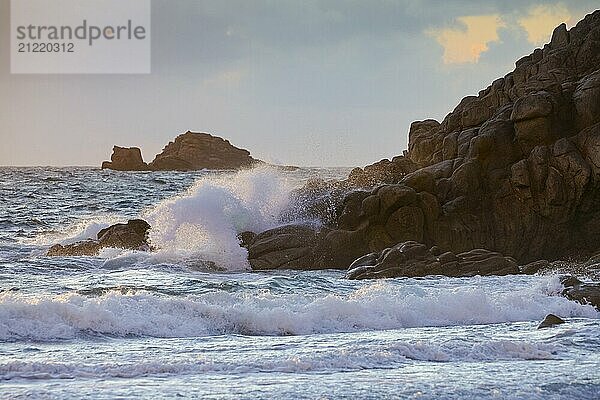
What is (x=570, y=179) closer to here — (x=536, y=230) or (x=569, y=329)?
(x=536, y=230)

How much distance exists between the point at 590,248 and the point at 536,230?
4.65ft

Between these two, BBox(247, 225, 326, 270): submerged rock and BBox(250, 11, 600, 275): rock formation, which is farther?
BBox(250, 11, 600, 275): rock formation

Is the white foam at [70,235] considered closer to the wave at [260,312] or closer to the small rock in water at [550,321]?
the wave at [260,312]

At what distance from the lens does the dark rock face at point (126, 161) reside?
98.2 metres

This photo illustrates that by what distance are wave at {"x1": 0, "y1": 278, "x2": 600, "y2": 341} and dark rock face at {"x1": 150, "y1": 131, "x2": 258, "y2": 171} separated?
275 feet

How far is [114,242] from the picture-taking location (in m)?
20.6

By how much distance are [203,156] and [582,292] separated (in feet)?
286

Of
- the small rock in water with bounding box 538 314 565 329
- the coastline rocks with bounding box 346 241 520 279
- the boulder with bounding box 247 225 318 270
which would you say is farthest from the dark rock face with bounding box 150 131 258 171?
the small rock in water with bounding box 538 314 565 329

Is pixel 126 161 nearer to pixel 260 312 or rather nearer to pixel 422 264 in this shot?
pixel 422 264

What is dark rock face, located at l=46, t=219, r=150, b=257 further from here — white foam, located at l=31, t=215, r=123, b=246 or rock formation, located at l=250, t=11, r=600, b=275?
rock formation, located at l=250, t=11, r=600, b=275

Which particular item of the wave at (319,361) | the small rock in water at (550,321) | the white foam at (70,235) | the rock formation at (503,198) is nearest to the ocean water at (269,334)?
the wave at (319,361)

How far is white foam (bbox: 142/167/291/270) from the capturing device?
1978 cm

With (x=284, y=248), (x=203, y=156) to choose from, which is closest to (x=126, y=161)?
(x=203, y=156)

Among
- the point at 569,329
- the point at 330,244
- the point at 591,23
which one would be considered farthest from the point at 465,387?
the point at 591,23
